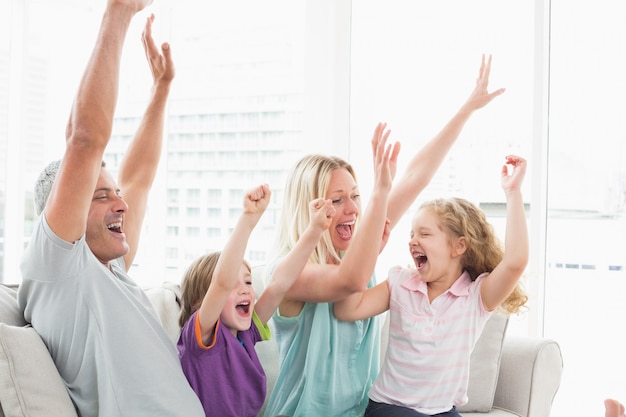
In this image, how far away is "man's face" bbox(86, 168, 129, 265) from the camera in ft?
6.30

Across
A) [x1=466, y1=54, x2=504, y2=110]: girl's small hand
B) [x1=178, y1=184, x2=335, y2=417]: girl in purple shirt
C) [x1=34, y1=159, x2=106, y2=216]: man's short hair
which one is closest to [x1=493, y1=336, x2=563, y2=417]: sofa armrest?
[x1=466, y1=54, x2=504, y2=110]: girl's small hand

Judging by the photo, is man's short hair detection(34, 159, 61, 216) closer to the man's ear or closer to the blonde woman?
the blonde woman

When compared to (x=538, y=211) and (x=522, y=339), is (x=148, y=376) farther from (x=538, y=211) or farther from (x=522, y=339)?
(x=538, y=211)

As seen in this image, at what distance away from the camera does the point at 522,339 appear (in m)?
2.74

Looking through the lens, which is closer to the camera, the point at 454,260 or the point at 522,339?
the point at 454,260

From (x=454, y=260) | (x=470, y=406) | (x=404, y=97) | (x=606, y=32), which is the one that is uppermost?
(x=606, y=32)

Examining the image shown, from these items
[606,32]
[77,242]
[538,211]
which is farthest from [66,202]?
[606,32]

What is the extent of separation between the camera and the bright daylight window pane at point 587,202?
345cm

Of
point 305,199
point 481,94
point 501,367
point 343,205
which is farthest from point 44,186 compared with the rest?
point 501,367

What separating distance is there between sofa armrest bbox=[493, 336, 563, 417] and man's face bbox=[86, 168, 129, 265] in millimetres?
1484

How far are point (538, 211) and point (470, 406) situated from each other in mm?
1267

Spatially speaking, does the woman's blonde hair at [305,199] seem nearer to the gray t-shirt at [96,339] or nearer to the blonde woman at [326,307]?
the blonde woman at [326,307]

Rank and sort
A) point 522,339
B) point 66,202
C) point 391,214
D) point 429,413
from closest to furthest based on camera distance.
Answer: point 66,202 → point 429,413 → point 391,214 → point 522,339

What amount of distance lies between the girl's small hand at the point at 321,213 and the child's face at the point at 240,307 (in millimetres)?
272
